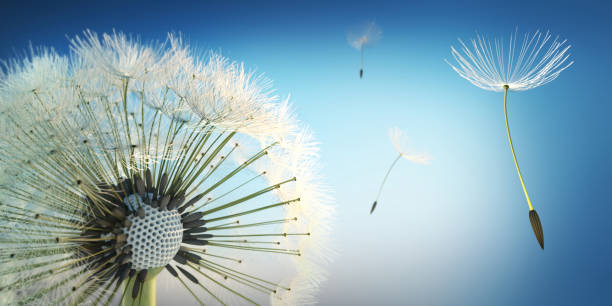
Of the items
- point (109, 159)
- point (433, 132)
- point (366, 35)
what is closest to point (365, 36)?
point (366, 35)

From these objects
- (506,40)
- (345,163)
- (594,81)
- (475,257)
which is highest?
(506,40)

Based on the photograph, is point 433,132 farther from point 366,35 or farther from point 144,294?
point 144,294

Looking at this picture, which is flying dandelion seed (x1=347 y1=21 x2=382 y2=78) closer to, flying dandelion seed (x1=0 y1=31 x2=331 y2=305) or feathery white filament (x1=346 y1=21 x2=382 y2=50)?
feathery white filament (x1=346 y1=21 x2=382 y2=50)

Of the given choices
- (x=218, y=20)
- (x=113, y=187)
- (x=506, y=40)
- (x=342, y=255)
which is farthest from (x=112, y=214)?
(x=506, y=40)

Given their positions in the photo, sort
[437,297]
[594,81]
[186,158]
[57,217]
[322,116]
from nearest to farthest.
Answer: [57,217]
[186,158]
[594,81]
[437,297]
[322,116]

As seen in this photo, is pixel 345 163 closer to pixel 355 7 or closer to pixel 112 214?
pixel 355 7

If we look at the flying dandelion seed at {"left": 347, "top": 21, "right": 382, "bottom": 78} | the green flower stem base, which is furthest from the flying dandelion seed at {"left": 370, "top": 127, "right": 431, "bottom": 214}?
the green flower stem base
